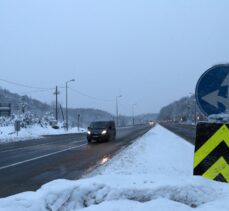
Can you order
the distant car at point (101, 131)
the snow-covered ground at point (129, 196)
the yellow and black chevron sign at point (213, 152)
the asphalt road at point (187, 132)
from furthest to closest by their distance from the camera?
the asphalt road at point (187, 132)
the distant car at point (101, 131)
the yellow and black chevron sign at point (213, 152)
the snow-covered ground at point (129, 196)

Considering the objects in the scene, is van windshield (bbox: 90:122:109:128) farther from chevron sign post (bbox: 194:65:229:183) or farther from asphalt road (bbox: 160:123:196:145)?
chevron sign post (bbox: 194:65:229:183)

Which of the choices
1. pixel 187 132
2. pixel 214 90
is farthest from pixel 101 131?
pixel 214 90

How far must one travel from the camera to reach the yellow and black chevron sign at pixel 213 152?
774 cm

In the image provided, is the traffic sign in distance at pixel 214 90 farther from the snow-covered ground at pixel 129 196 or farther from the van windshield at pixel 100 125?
the van windshield at pixel 100 125

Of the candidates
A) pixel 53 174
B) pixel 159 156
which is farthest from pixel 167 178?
pixel 159 156

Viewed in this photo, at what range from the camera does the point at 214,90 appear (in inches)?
294

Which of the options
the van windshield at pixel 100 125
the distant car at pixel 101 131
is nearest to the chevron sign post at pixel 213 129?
the distant car at pixel 101 131

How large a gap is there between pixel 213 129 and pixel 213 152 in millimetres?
349

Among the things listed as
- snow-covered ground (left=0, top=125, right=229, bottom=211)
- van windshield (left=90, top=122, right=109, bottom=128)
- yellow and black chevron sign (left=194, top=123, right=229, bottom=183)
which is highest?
van windshield (left=90, top=122, right=109, bottom=128)

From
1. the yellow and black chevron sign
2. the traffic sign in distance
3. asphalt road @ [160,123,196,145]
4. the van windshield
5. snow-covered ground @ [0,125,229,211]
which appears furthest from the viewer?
the van windshield

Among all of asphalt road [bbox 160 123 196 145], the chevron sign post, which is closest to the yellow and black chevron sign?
the chevron sign post

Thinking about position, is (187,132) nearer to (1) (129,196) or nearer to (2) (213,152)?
(2) (213,152)

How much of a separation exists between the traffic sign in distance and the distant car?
33493mm

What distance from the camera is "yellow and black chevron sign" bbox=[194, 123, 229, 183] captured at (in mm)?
7738
